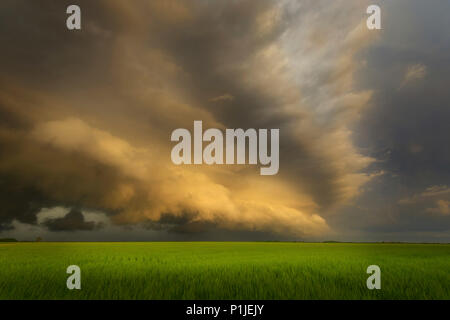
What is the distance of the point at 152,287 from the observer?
7867mm

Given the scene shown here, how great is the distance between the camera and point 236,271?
412 inches

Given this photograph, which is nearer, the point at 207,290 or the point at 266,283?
the point at 207,290

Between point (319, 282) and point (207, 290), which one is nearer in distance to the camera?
point (207, 290)
